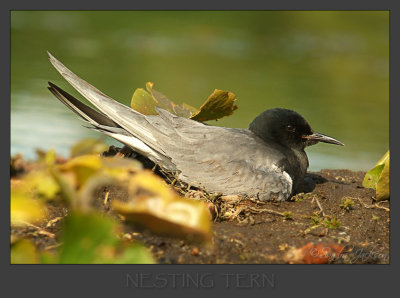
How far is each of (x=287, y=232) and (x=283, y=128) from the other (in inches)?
53.7

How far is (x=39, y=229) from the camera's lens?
3748 millimetres

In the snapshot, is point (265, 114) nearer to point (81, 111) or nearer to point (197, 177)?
point (197, 177)

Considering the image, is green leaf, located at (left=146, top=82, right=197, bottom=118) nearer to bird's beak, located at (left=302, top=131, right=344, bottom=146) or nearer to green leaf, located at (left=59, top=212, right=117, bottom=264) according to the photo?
Result: bird's beak, located at (left=302, top=131, right=344, bottom=146)

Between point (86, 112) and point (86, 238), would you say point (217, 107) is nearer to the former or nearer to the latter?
point (86, 112)

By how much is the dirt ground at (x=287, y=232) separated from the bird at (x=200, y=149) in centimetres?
17

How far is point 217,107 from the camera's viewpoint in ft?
16.9

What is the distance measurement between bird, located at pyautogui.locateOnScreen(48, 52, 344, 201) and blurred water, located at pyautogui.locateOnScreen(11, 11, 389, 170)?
1.15 m

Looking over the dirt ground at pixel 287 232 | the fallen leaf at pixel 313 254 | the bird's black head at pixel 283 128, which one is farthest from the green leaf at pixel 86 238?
the bird's black head at pixel 283 128

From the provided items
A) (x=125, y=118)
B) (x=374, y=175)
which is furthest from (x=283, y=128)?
(x=125, y=118)

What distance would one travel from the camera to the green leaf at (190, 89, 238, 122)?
4996 mm

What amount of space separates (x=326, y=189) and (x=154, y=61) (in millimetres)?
5152

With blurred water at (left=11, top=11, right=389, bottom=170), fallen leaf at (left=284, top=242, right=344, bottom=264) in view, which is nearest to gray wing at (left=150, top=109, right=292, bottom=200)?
fallen leaf at (left=284, top=242, right=344, bottom=264)

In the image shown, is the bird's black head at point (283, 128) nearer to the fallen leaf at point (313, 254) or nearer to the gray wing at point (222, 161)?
the gray wing at point (222, 161)

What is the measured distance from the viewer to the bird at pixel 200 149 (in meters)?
4.61
